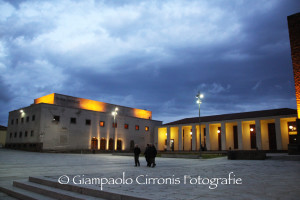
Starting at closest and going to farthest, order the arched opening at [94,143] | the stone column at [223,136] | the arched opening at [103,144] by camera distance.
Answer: the stone column at [223,136]
the arched opening at [94,143]
the arched opening at [103,144]

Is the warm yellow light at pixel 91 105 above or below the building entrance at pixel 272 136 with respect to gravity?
above

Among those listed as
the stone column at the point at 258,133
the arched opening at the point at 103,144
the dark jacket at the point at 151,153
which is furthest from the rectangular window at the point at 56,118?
the stone column at the point at 258,133

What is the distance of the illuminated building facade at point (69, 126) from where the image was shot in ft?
135

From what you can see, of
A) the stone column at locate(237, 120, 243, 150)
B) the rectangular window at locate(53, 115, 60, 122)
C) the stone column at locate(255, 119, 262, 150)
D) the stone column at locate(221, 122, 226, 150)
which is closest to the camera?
the stone column at locate(255, 119, 262, 150)

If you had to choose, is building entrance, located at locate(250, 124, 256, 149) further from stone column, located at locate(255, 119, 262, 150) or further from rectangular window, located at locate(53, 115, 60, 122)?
rectangular window, located at locate(53, 115, 60, 122)

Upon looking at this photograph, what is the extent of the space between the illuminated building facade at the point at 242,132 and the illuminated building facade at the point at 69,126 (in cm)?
984

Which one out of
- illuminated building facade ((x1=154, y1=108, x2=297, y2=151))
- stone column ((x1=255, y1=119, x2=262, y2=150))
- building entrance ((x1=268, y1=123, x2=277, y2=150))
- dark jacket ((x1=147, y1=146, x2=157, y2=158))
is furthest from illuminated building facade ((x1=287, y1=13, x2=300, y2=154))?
dark jacket ((x1=147, y1=146, x2=157, y2=158))

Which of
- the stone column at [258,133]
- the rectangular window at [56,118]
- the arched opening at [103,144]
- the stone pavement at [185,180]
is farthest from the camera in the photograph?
the arched opening at [103,144]

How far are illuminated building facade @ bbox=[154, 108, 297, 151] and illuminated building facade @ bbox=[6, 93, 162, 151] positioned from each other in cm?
984

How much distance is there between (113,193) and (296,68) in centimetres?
2695

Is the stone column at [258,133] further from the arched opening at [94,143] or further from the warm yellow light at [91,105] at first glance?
the warm yellow light at [91,105]

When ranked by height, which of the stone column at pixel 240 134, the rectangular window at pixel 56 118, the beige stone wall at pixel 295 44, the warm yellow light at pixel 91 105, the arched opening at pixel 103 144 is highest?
the beige stone wall at pixel 295 44

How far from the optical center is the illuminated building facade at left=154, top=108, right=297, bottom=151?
1481 inches

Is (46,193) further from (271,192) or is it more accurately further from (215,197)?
(271,192)
